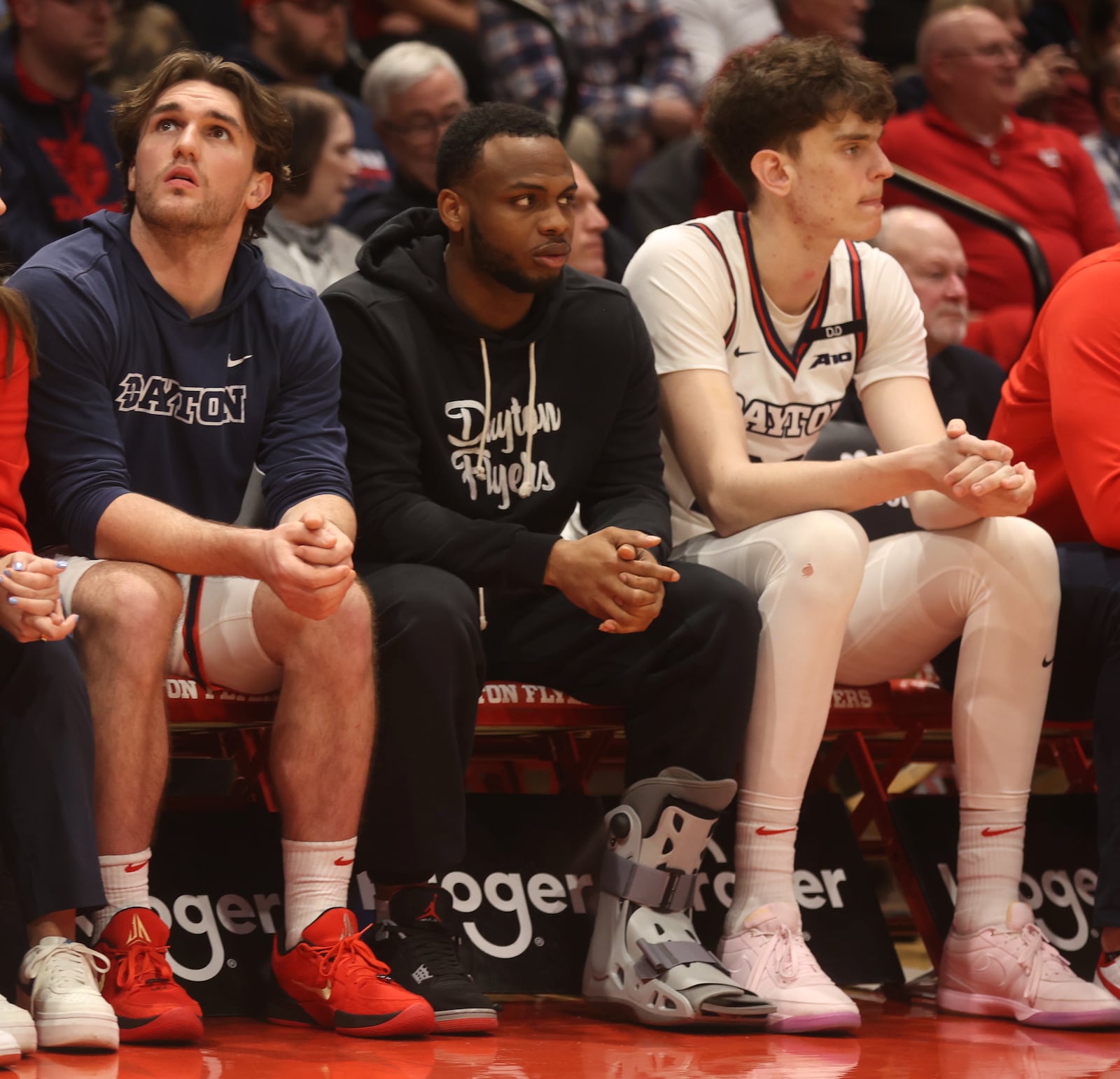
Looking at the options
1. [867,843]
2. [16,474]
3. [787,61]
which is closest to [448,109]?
[787,61]

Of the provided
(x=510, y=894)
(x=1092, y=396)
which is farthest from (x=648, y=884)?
(x=1092, y=396)

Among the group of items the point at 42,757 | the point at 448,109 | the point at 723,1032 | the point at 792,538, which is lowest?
the point at 723,1032

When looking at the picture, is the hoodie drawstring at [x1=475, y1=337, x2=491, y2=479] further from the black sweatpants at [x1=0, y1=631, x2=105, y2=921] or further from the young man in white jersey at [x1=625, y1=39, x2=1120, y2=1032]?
the black sweatpants at [x1=0, y1=631, x2=105, y2=921]

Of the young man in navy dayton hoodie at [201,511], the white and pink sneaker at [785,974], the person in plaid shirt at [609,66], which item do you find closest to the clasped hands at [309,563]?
the young man in navy dayton hoodie at [201,511]

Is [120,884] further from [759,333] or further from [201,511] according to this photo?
[759,333]

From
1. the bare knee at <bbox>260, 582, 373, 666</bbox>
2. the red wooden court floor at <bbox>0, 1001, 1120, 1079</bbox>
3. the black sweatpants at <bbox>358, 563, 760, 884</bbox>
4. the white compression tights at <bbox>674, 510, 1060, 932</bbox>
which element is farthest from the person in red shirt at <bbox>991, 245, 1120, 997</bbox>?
the bare knee at <bbox>260, 582, 373, 666</bbox>

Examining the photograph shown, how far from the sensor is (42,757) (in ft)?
8.22

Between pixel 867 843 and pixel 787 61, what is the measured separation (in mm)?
1900

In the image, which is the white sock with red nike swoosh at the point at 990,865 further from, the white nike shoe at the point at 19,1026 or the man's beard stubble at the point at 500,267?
the white nike shoe at the point at 19,1026

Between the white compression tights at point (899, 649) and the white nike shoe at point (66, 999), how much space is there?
1177mm

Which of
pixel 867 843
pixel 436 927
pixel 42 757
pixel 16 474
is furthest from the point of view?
pixel 867 843

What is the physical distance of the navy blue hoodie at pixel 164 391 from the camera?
2.84 metres

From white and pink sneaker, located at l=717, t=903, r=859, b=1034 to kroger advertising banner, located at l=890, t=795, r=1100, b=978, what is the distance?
563mm

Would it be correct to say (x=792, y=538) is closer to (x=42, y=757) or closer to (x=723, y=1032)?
(x=723, y=1032)
